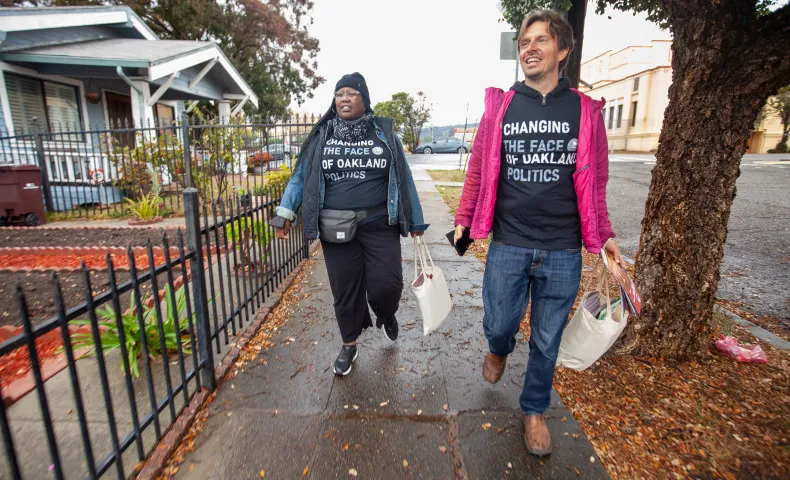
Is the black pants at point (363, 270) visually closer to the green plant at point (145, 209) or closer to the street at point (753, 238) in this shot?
the street at point (753, 238)

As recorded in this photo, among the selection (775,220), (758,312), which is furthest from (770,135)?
(758,312)

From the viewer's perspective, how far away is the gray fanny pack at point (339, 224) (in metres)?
2.72

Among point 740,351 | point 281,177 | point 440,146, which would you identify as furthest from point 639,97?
point 740,351

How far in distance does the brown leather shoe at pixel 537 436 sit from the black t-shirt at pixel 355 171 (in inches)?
60.3

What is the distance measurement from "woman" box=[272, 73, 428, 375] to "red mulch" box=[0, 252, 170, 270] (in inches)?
119

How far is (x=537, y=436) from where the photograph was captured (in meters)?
2.27

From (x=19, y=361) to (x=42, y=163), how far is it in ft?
21.1

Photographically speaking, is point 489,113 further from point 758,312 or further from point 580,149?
point 758,312

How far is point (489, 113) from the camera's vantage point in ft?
7.47

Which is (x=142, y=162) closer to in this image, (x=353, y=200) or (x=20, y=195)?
(x=20, y=195)

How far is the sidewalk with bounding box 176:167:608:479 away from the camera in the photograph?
7.07 feet

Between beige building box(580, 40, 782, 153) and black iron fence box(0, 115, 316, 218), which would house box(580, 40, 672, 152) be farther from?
black iron fence box(0, 115, 316, 218)

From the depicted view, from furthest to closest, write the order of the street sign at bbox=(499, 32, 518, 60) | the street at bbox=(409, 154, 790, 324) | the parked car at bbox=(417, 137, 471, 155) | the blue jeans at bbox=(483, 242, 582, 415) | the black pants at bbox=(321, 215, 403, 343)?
the parked car at bbox=(417, 137, 471, 155) → the street sign at bbox=(499, 32, 518, 60) → the street at bbox=(409, 154, 790, 324) → the black pants at bbox=(321, 215, 403, 343) → the blue jeans at bbox=(483, 242, 582, 415)

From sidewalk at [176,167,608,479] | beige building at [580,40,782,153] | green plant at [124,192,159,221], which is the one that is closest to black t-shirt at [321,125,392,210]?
sidewalk at [176,167,608,479]
